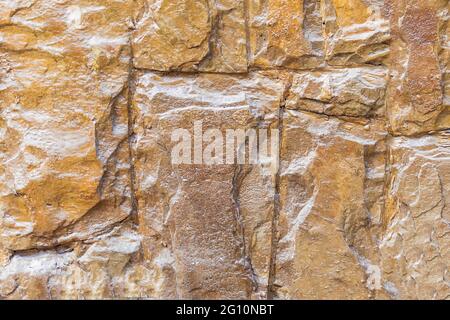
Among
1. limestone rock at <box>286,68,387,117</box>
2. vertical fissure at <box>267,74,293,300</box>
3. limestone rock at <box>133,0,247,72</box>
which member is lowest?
vertical fissure at <box>267,74,293,300</box>

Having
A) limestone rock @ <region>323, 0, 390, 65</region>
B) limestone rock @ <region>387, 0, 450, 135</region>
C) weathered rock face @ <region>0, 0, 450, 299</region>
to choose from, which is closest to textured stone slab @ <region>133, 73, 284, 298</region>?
weathered rock face @ <region>0, 0, 450, 299</region>

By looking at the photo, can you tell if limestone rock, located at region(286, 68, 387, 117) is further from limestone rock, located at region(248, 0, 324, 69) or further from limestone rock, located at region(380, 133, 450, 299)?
limestone rock, located at region(380, 133, 450, 299)

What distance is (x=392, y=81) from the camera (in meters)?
1.76

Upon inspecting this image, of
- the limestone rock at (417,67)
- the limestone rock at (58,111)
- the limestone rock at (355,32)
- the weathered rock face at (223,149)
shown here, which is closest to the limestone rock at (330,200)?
the weathered rock face at (223,149)

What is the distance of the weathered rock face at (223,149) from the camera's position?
1.75m

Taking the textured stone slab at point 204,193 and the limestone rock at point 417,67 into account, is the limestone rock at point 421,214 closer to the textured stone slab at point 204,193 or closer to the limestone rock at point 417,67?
the limestone rock at point 417,67

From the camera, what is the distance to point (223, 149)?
1.81 meters

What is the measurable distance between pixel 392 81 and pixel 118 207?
106 centimetres

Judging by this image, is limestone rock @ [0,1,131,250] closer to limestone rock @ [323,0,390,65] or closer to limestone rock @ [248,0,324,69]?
limestone rock @ [248,0,324,69]

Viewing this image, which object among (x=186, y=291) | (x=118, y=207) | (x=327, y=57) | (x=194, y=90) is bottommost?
(x=186, y=291)

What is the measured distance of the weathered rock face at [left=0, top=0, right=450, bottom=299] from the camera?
1.75m

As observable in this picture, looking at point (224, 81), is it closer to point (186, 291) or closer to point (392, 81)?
point (392, 81)

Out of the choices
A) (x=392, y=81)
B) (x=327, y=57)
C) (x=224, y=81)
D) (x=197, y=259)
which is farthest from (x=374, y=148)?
(x=197, y=259)

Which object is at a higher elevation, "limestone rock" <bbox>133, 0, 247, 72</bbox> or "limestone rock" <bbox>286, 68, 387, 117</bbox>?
"limestone rock" <bbox>133, 0, 247, 72</bbox>
